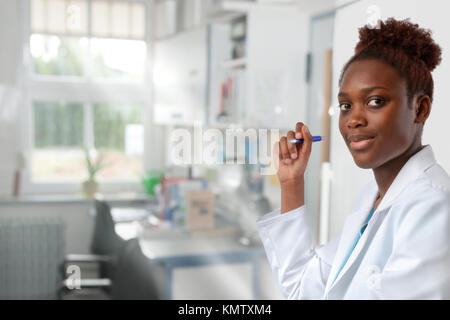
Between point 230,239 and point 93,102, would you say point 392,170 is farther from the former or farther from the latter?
point 93,102

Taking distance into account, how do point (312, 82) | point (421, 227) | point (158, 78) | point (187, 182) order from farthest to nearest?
point (158, 78)
point (187, 182)
point (312, 82)
point (421, 227)

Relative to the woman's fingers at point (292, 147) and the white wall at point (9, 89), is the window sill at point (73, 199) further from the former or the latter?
the woman's fingers at point (292, 147)

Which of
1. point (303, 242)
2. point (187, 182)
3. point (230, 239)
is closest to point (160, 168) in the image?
point (187, 182)

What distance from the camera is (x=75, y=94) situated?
3.51 metres

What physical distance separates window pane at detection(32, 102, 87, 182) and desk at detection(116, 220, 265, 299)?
4.75 ft

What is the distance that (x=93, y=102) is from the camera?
3.56m

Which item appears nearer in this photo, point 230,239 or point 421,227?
point 421,227

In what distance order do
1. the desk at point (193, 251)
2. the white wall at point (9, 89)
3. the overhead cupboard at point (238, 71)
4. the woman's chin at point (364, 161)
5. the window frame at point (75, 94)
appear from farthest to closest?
the window frame at point (75, 94), the white wall at point (9, 89), the desk at point (193, 251), the overhead cupboard at point (238, 71), the woman's chin at point (364, 161)

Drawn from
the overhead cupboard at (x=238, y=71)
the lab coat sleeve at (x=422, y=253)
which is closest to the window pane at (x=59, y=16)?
the overhead cupboard at (x=238, y=71)

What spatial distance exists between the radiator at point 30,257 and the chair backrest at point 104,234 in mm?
583

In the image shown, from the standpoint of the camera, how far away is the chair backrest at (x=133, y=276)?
2.10 m

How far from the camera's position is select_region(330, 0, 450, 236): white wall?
2.66ft

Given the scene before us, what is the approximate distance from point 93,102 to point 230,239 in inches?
68.8

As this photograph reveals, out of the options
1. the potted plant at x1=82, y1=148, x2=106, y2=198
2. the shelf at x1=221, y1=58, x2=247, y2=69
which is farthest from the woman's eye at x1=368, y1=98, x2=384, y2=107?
the potted plant at x1=82, y1=148, x2=106, y2=198
